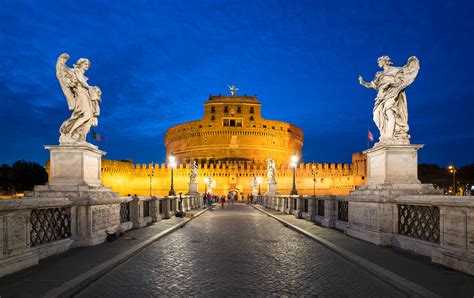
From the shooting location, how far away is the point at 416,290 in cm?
491

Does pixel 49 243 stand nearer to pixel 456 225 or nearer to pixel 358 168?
pixel 456 225

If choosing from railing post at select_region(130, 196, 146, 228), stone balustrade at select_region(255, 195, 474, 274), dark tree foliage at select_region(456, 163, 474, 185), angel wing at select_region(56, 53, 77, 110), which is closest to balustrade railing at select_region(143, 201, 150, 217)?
railing post at select_region(130, 196, 146, 228)

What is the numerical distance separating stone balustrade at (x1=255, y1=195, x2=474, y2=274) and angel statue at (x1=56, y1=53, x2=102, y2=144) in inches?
268

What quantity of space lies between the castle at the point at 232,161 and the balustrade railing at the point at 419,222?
5403 cm

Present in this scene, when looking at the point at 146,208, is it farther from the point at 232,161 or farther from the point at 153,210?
the point at 232,161

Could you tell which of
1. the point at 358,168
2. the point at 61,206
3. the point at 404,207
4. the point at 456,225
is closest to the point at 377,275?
the point at 456,225

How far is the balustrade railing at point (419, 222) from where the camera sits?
7.30 m

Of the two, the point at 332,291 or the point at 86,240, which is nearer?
the point at 332,291

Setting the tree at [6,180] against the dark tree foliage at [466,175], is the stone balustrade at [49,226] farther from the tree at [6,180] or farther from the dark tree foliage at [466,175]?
the dark tree foliage at [466,175]

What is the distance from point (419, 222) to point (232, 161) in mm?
70147

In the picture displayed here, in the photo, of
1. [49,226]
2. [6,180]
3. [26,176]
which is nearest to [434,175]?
[26,176]

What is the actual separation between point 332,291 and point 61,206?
539 cm

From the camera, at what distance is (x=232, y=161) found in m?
77.7

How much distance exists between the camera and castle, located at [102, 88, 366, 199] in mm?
69812
